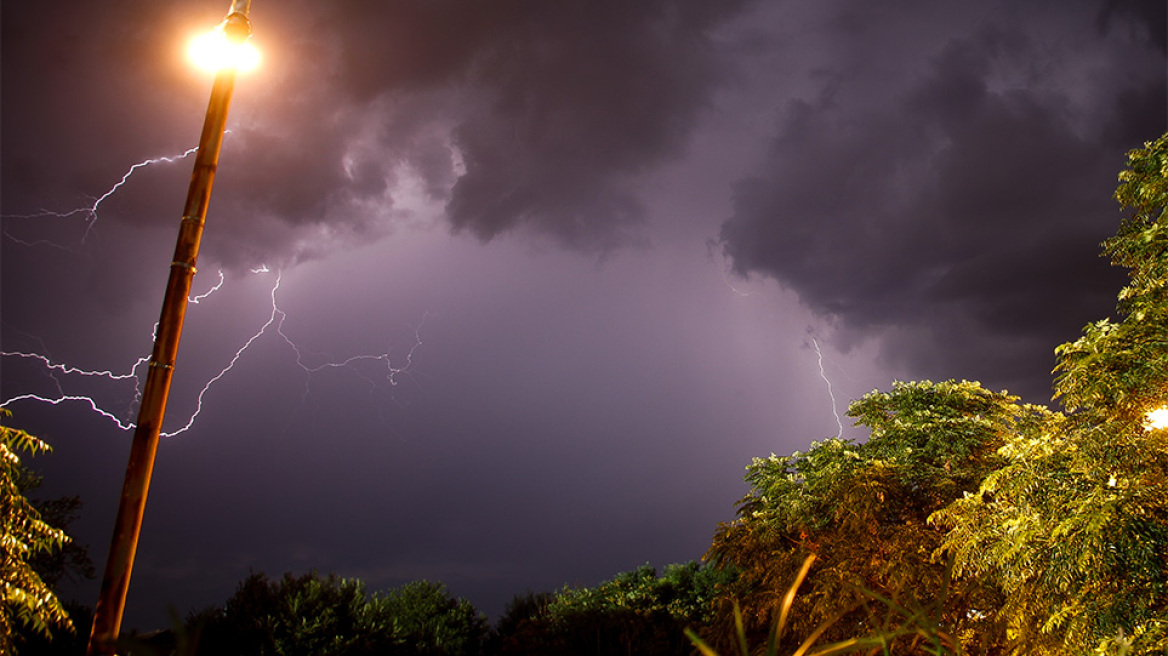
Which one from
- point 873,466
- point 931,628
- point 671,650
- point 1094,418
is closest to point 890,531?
point 873,466

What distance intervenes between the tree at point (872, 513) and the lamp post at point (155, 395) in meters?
13.2

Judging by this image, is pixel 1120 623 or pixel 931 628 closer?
pixel 931 628

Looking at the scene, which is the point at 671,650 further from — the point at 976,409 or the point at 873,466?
the point at 976,409

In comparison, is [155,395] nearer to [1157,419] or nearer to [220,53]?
[220,53]

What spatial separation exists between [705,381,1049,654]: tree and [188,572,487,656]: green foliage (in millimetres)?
10049

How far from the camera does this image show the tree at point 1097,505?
8.98m

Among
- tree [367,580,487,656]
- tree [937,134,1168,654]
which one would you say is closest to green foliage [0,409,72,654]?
tree [367,580,487,656]

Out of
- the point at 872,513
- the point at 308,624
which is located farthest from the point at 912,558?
the point at 308,624

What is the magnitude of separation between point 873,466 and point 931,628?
54.0 feet

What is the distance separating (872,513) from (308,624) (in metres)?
15.5

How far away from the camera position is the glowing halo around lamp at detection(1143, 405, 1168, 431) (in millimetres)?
9922

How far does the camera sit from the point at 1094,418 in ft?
38.9

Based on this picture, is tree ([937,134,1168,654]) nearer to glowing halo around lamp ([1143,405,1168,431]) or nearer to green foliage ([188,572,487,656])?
glowing halo around lamp ([1143,405,1168,431])

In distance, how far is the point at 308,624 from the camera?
57.2 ft
